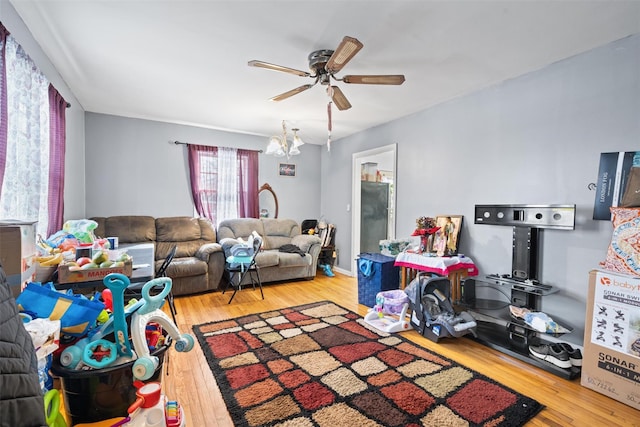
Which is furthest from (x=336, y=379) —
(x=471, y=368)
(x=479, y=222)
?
(x=479, y=222)

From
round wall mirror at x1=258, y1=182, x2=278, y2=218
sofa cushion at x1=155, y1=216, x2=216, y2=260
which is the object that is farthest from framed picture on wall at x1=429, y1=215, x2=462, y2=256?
sofa cushion at x1=155, y1=216, x2=216, y2=260

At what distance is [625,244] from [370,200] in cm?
357

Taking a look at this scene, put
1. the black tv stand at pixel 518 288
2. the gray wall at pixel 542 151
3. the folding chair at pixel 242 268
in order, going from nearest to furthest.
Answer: the gray wall at pixel 542 151 → the black tv stand at pixel 518 288 → the folding chair at pixel 242 268

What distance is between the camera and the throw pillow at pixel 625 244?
1762 millimetres

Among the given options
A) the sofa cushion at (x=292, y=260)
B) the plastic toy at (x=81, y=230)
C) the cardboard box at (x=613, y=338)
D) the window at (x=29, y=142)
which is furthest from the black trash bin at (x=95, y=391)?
the sofa cushion at (x=292, y=260)

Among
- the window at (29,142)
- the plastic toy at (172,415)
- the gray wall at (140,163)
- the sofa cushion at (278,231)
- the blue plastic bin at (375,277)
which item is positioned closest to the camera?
the plastic toy at (172,415)

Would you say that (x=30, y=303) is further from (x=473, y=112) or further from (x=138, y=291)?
(x=473, y=112)

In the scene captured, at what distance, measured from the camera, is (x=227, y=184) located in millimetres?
4766

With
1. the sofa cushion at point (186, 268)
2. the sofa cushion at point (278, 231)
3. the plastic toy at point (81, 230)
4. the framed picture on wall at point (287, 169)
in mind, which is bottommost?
the sofa cushion at point (186, 268)

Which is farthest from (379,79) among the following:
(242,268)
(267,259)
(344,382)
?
(267,259)

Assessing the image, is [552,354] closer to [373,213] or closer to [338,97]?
[338,97]

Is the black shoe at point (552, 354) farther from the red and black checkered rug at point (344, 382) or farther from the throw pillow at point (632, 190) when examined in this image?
the throw pillow at point (632, 190)

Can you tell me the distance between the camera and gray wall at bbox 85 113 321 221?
3.97 meters

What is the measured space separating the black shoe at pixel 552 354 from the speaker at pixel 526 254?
1.75 feet
